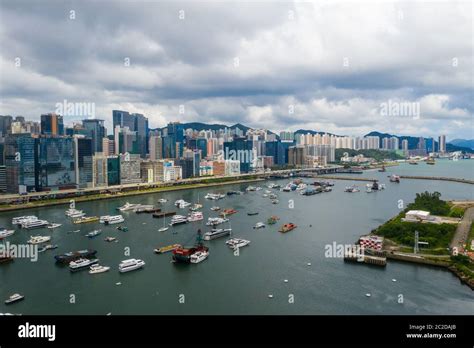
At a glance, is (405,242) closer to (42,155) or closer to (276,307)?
(276,307)

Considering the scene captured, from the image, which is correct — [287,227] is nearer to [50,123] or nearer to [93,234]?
[93,234]

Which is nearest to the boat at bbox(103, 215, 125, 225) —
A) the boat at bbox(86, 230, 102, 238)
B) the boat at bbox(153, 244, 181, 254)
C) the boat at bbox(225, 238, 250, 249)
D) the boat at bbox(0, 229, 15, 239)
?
the boat at bbox(86, 230, 102, 238)

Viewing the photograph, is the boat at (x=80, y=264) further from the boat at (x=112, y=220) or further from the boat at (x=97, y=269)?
the boat at (x=112, y=220)

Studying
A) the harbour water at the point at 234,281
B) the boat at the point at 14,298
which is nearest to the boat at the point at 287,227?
the harbour water at the point at 234,281

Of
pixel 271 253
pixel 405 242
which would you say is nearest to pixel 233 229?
pixel 271 253

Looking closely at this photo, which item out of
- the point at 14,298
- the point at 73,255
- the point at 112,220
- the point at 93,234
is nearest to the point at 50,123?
the point at 112,220

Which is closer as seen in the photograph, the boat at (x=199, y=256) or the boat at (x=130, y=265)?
the boat at (x=130, y=265)
